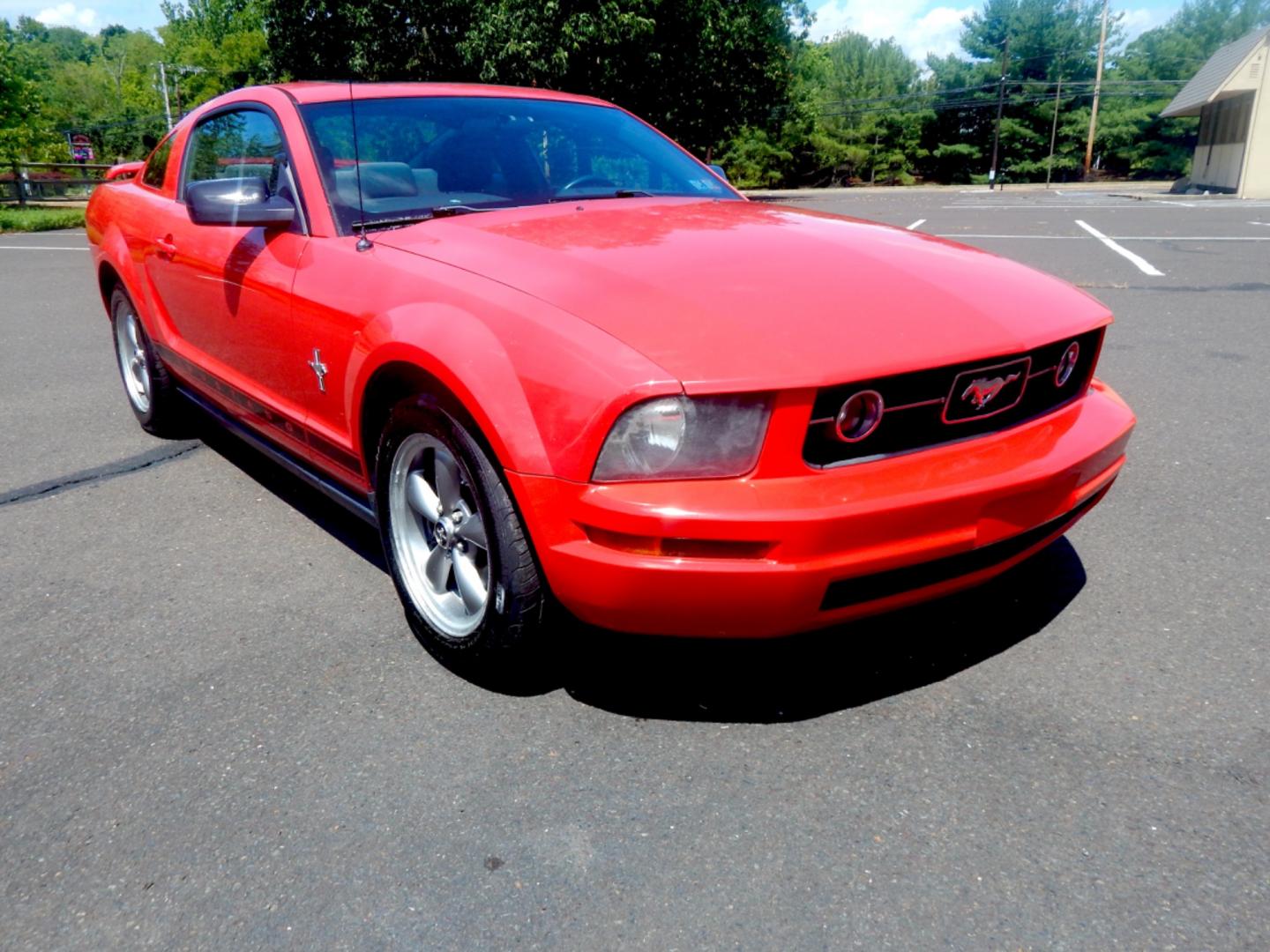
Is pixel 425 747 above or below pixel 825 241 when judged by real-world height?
below

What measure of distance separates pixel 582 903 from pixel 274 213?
216 cm

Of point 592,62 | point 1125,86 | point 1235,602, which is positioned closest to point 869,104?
point 1125,86

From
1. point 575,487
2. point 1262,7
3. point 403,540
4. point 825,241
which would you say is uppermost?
point 1262,7

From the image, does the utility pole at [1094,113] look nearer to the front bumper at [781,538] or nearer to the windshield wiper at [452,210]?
the windshield wiper at [452,210]

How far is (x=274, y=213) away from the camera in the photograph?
305 cm

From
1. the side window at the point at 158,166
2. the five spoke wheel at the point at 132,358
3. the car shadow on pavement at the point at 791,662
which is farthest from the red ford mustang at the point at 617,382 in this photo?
the five spoke wheel at the point at 132,358

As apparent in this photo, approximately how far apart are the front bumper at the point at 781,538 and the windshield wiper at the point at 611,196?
1442mm

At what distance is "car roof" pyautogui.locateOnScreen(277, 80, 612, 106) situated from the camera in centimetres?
344

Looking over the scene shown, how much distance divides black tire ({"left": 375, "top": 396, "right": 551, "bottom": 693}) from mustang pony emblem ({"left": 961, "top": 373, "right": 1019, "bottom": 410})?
1.05m

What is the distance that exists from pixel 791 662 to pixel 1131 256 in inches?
444

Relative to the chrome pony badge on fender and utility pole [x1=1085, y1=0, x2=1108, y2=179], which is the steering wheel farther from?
utility pole [x1=1085, y1=0, x2=1108, y2=179]

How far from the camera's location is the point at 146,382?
479 centimetres

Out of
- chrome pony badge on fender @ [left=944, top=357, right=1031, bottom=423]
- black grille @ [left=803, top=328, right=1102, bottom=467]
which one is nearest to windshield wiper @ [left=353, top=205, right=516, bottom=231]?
black grille @ [left=803, top=328, right=1102, bottom=467]

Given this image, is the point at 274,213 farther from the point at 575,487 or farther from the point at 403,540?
the point at 575,487
